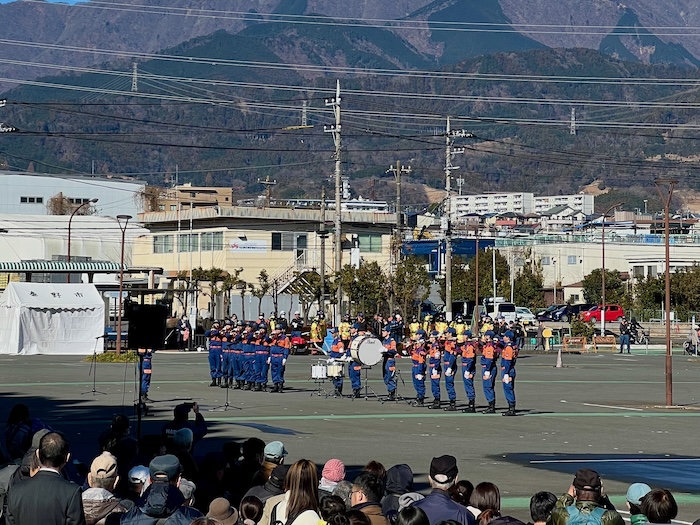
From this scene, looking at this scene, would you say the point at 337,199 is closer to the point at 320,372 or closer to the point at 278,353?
the point at 278,353

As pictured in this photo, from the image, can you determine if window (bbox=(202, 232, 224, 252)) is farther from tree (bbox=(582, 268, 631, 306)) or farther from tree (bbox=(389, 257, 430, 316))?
tree (bbox=(582, 268, 631, 306))

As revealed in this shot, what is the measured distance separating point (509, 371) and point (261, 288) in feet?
200

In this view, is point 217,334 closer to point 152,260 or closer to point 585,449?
point 585,449

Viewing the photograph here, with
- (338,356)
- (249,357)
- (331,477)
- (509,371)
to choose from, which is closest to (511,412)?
(509,371)

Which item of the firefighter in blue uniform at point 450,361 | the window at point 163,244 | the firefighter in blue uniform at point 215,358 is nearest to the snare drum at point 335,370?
the firefighter in blue uniform at point 450,361

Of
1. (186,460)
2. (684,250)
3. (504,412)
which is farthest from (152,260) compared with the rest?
(186,460)

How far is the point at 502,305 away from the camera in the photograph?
293 feet

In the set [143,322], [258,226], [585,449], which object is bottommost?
[585,449]

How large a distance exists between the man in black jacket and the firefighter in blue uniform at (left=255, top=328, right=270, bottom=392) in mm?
27071

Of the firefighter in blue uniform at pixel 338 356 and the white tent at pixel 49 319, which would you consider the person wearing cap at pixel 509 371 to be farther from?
the white tent at pixel 49 319

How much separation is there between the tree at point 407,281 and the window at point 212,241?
18.6 meters

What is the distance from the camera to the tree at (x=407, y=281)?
3046 inches

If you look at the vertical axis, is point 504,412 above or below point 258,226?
below

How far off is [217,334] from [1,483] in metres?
26.9
